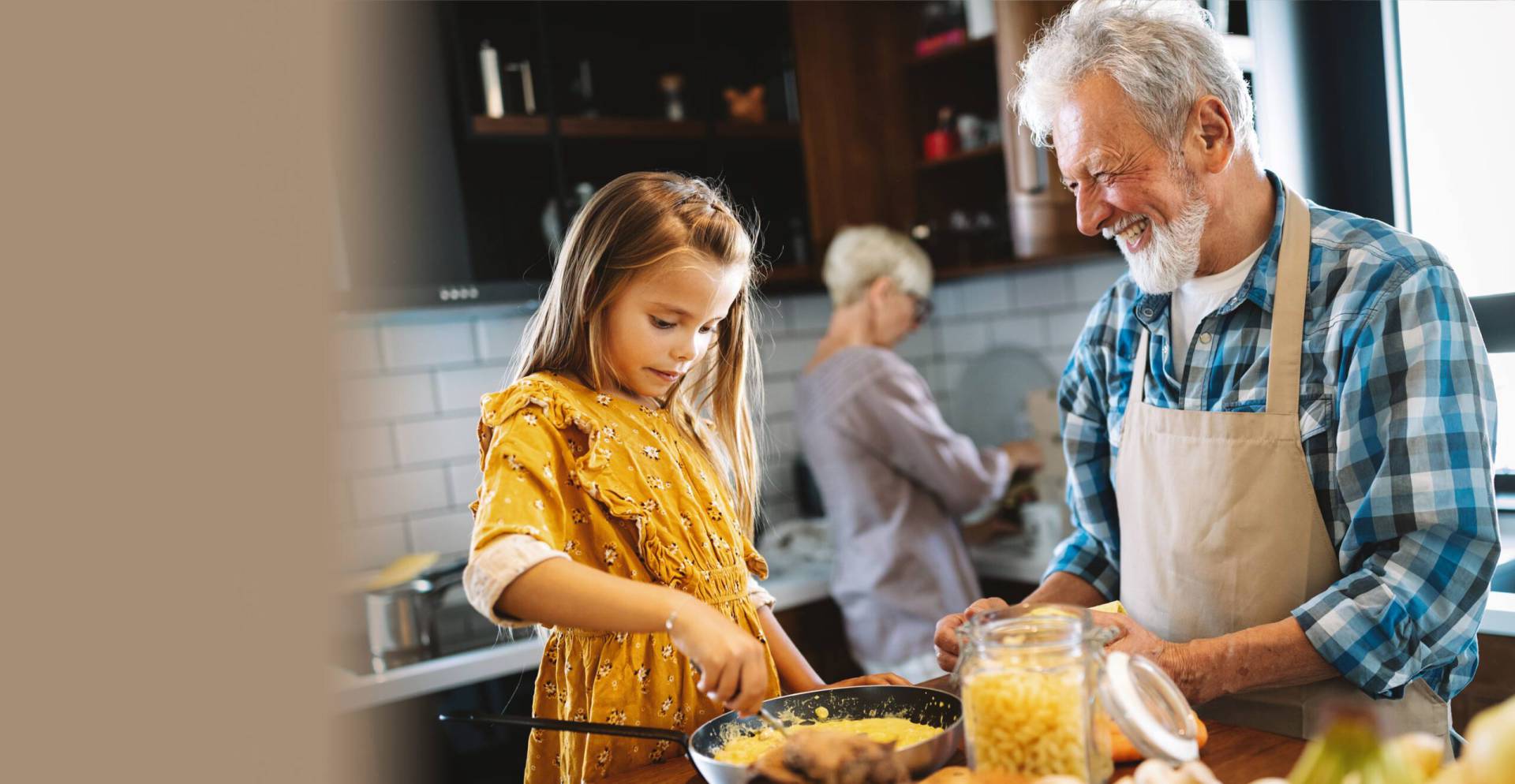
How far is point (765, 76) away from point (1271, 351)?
92.3 inches

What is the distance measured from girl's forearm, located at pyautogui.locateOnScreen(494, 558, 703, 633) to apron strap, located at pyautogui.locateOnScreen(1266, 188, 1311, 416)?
0.73 metres

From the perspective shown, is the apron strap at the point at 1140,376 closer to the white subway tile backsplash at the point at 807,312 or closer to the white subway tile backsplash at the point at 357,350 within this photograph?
the white subway tile backsplash at the point at 357,350

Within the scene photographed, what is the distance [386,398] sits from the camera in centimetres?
280

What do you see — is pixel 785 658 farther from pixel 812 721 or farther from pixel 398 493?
pixel 398 493

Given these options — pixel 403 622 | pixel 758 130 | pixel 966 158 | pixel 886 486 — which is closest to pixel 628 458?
pixel 403 622

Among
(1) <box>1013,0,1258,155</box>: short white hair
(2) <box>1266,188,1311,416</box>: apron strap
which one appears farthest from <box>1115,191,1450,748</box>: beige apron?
(1) <box>1013,0,1258,155</box>: short white hair

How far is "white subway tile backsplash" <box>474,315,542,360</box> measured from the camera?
2926 millimetres

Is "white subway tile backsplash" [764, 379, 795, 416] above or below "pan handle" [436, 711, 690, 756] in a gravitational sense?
below

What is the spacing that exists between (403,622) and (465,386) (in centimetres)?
75

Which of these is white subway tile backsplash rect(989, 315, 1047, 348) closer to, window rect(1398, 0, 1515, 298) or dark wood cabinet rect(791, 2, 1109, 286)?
dark wood cabinet rect(791, 2, 1109, 286)

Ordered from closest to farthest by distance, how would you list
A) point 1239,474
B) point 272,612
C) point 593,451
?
point 272,612, point 593,451, point 1239,474

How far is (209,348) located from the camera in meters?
0.87

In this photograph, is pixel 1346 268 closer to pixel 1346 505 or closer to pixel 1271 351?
pixel 1271 351

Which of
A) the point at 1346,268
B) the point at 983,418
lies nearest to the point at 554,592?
the point at 1346,268
